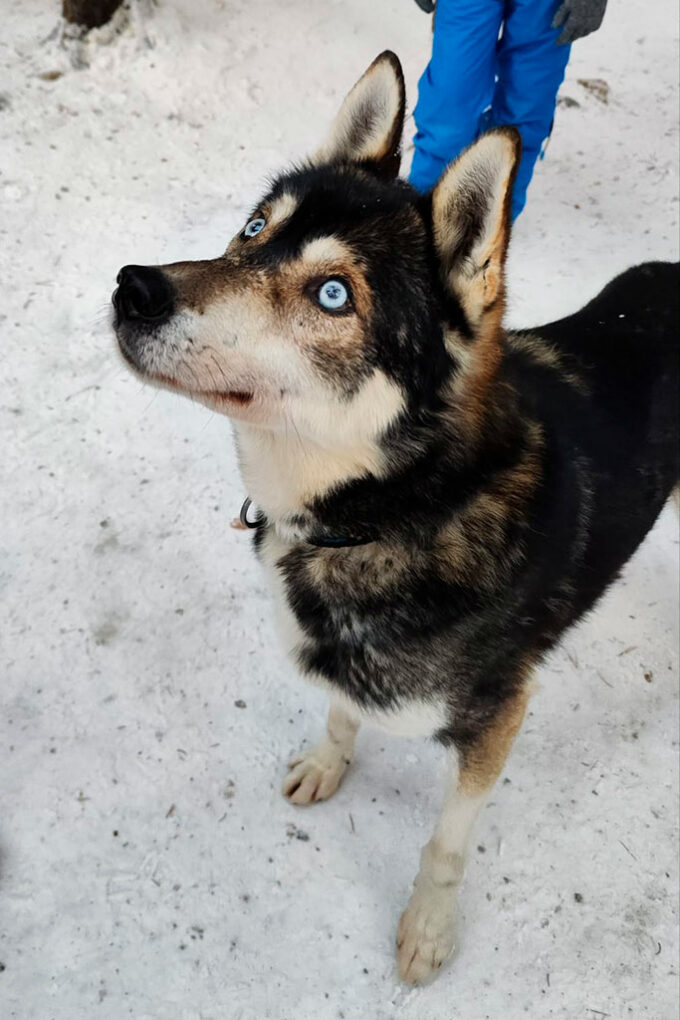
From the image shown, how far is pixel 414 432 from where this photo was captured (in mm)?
1736

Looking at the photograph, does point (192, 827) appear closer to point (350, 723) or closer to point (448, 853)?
point (350, 723)

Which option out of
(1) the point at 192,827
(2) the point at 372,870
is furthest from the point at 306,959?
(1) the point at 192,827

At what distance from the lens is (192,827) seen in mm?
2502

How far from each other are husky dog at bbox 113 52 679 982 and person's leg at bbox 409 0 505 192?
5.37ft

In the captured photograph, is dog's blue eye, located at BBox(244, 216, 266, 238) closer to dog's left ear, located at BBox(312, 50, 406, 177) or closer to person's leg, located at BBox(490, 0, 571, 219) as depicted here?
dog's left ear, located at BBox(312, 50, 406, 177)

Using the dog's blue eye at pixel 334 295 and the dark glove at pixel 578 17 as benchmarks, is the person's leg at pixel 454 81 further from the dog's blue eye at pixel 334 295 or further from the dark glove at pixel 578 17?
the dog's blue eye at pixel 334 295

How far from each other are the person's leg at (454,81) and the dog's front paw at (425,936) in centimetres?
290

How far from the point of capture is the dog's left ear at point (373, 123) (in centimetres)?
192

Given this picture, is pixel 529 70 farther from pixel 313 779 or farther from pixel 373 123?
pixel 313 779

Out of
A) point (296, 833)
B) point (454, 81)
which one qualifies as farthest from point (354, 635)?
point (454, 81)

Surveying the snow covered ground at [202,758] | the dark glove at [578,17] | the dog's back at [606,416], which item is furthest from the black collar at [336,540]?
the dark glove at [578,17]

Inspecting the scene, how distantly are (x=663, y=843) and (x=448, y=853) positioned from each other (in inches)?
36.7

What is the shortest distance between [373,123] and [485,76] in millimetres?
1992

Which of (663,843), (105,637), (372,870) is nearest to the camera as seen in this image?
(372,870)
